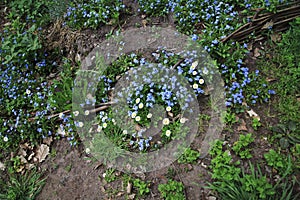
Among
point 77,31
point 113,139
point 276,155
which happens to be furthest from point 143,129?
point 77,31

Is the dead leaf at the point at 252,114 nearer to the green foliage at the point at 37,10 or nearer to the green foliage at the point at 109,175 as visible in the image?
the green foliage at the point at 109,175

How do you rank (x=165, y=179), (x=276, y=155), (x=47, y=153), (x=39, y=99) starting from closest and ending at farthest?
(x=276, y=155), (x=165, y=179), (x=47, y=153), (x=39, y=99)

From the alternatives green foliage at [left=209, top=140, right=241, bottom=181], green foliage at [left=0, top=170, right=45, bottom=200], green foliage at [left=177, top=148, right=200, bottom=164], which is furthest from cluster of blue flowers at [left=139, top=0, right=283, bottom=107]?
green foliage at [left=0, top=170, right=45, bottom=200]

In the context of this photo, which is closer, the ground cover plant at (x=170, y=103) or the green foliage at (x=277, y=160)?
the green foliage at (x=277, y=160)

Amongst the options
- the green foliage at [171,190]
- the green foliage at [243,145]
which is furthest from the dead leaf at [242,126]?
the green foliage at [171,190]

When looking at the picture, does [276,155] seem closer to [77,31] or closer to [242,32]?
[242,32]

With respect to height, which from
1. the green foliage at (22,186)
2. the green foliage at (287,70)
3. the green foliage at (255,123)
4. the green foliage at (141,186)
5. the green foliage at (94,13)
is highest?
the green foliage at (94,13)
